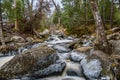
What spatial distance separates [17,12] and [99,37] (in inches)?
521

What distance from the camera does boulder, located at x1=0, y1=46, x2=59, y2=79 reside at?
20.7 ft

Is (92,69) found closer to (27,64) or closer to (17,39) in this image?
(27,64)

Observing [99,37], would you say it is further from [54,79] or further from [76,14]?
[76,14]

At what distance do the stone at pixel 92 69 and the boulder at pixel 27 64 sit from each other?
4.11 feet

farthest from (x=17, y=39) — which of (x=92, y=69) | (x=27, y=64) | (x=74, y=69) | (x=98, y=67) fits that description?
(x=98, y=67)

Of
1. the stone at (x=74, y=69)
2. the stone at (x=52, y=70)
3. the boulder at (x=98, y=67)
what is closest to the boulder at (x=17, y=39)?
the stone at (x=74, y=69)

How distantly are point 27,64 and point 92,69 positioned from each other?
2.25 meters

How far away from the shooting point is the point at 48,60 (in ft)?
22.1

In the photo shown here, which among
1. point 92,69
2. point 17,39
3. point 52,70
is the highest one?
point 92,69

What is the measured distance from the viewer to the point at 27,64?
6414mm

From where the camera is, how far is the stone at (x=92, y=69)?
19.8 ft

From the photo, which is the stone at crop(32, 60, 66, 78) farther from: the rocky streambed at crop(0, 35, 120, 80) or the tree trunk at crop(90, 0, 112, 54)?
the tree trunk at crop(90, 0, 112, 54)

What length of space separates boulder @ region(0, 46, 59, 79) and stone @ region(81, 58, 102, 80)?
1.25 meters

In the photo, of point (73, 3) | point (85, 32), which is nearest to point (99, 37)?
point (85, 32)
